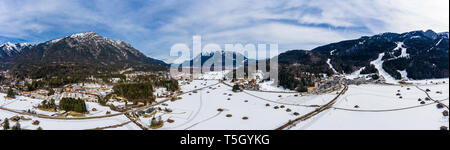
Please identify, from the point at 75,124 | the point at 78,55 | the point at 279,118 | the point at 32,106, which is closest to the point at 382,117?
the point at 279,118

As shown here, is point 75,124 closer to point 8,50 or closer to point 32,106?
point 32,106

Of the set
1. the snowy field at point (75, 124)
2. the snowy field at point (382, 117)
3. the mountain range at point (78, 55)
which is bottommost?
the snowy field at point (75, 124)

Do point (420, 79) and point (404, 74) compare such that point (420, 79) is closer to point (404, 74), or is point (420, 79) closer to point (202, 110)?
point (404, 74)

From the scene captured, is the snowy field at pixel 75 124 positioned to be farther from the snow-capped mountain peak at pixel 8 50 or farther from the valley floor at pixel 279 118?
the snow-capped mountain peak at pixel 8 50

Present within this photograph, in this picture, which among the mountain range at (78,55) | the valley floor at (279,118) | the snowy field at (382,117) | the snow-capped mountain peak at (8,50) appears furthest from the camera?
the snow-capped mountain peak at (8,50)

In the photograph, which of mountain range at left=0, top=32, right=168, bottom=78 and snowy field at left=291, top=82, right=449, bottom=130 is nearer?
snowy field at left=291, top=82, right=449, bottom=130

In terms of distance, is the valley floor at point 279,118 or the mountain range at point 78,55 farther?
the mountain range at point 78,55

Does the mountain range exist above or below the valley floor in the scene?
above

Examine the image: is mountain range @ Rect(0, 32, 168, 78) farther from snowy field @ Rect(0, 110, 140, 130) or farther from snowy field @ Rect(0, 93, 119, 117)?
snowy field @ Rect(0, 110, 140, 130)

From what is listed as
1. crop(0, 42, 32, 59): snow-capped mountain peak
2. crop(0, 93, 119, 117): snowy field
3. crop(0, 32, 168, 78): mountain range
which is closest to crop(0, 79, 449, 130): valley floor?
crop(0, 93, 119, 117): snowy field

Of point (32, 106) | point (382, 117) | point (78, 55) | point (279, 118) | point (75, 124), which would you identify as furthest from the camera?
point (78, 55)

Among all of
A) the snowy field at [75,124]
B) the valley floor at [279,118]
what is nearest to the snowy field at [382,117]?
the valley floor at [279,118]

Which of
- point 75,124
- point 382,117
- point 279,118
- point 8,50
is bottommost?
point 75,124
